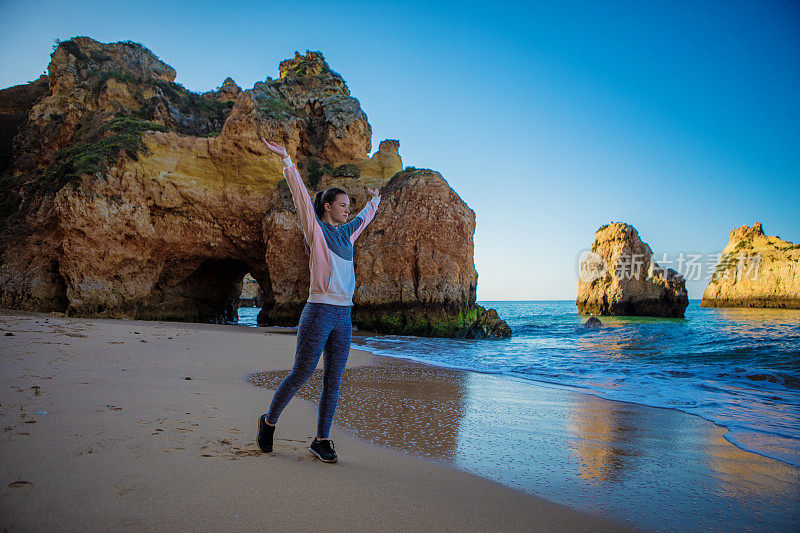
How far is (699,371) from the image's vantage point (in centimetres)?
768

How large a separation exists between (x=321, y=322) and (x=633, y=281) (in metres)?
41.6

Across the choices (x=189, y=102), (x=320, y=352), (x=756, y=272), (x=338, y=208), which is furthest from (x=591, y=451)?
(x=756, y=272)

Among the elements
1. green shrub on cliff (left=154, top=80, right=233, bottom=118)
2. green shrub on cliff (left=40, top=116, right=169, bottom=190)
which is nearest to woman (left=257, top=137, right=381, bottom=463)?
green shrub on cliff (left=40, top=116, right=169, bottom=190)

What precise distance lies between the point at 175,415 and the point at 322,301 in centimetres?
138

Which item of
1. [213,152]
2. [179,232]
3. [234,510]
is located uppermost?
[213,152]

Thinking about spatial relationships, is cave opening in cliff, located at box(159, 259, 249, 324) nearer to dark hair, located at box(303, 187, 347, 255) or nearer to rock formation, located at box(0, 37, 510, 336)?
rock formation, located at box(0, 37, 510, 336)

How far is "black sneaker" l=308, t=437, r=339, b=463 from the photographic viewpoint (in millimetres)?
2184

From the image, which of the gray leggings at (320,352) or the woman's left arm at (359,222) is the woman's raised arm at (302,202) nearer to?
the woman's left arm at (359,222)

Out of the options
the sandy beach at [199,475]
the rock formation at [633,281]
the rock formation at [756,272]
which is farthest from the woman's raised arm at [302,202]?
the rock formation at [756,272]

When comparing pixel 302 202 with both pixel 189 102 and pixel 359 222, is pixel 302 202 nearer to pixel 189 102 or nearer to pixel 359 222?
pixel 359 222

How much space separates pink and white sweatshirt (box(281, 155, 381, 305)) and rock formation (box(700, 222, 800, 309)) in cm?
5256

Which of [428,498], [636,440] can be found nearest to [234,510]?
[428,498]

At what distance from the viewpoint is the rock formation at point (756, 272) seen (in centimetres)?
3906

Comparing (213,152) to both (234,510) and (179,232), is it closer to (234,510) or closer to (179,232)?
(179,232)
